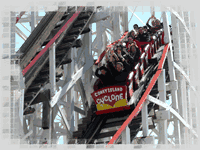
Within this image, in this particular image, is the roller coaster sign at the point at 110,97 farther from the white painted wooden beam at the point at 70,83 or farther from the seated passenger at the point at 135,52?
the seated passenger at the point at 135,52

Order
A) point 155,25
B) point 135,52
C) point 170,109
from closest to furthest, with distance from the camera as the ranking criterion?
point 170,109 < point 135,52 < point 155,25

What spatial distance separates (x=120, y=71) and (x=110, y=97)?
989 mm

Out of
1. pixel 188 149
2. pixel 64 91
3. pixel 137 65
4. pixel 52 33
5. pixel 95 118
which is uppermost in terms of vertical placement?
pixel 52 33

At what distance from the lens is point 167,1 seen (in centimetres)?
896

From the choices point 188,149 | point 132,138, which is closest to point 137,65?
point 132,138

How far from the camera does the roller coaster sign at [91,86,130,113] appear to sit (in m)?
9.01

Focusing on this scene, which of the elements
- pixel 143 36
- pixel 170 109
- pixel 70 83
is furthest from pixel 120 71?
pixel 143 36

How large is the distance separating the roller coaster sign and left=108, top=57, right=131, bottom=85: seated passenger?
0.34 metres

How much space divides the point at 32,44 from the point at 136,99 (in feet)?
9.79

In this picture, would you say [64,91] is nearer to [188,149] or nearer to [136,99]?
[136,99]

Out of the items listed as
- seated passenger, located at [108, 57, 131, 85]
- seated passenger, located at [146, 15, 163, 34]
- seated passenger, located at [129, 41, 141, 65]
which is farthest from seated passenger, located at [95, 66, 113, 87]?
seated passenger, located at [146, 15, 163, 34]

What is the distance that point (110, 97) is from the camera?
9.16 meters

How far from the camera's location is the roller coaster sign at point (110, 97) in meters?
9.01

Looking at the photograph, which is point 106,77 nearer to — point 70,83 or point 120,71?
point 120,71
